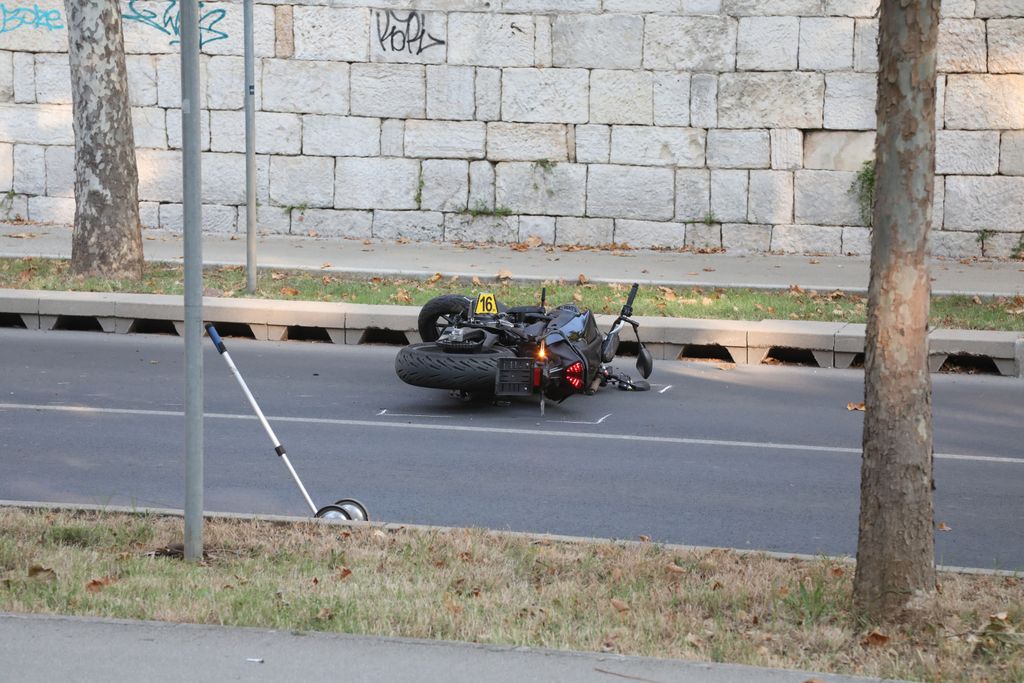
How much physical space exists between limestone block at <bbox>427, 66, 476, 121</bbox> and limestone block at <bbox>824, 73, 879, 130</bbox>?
442cm

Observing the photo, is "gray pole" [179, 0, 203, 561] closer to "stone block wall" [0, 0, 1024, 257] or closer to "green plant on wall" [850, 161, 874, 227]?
"stone block wall" [0, 0, 1024, 257]

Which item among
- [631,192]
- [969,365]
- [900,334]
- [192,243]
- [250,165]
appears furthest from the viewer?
[631,192]

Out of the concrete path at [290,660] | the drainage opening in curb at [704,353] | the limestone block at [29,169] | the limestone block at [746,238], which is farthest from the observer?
the limestone block at [29,169]

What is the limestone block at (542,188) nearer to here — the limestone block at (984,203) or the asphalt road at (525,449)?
the limestone block at (984,203)

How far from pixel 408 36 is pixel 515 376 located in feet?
32.5

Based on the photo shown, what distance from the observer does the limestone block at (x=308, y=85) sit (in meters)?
18.7

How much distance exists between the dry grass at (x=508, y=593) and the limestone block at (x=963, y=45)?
12766mm

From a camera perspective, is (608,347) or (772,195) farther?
(772,195)

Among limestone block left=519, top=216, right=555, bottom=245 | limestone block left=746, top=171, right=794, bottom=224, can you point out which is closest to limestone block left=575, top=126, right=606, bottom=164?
limestone block left=519, top=216, right=555, bottom=245

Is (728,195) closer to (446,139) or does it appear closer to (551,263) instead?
(551,263)

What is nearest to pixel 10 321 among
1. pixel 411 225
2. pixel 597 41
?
pixel 411 225

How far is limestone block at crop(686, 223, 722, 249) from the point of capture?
18.2 meters

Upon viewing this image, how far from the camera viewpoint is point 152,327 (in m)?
13.7

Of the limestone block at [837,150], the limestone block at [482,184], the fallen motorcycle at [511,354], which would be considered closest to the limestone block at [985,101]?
the limestone block at [837,150]
